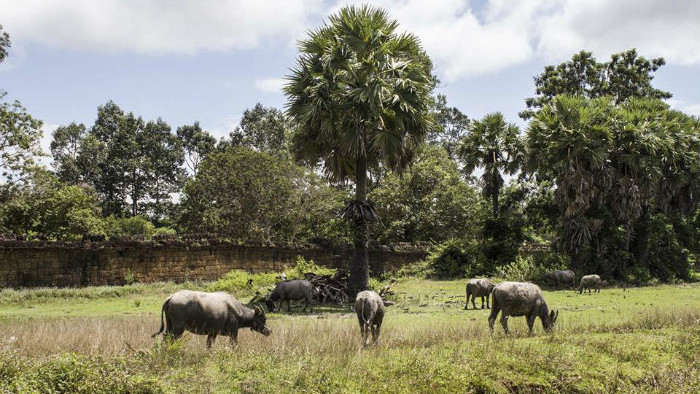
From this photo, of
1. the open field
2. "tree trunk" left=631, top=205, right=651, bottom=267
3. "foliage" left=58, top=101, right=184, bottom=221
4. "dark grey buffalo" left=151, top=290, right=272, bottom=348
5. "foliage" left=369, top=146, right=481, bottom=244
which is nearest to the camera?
the open field

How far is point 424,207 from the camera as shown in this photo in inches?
1416

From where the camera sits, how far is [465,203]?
36.2 m

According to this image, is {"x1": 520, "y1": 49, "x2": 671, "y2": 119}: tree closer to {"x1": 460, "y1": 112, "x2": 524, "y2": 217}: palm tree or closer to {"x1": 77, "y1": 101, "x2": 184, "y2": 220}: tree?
{"x1": 460, "y1": 112, "x2": 524, "y2": 217}: palm tree

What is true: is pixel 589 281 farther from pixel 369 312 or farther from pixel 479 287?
pixel 369 312

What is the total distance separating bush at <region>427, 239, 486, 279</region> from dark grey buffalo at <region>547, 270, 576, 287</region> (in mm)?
4705

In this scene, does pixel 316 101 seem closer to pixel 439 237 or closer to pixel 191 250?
pixel 191 250

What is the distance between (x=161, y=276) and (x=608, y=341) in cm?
1732

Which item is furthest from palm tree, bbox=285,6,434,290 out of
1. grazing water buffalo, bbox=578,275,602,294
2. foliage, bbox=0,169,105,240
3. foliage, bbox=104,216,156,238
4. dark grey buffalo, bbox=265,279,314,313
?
foliage, bbox=104,216,156,238

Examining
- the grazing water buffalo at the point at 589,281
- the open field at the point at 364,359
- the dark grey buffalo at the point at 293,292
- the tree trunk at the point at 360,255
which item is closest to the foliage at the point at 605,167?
the grazing water buffalo at the point at 589,281

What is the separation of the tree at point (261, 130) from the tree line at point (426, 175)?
501 inches

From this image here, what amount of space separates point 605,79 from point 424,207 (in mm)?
15282

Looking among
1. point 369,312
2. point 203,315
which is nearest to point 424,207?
point 369,312

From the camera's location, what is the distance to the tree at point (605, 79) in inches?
1501

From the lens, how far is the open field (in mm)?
7656
